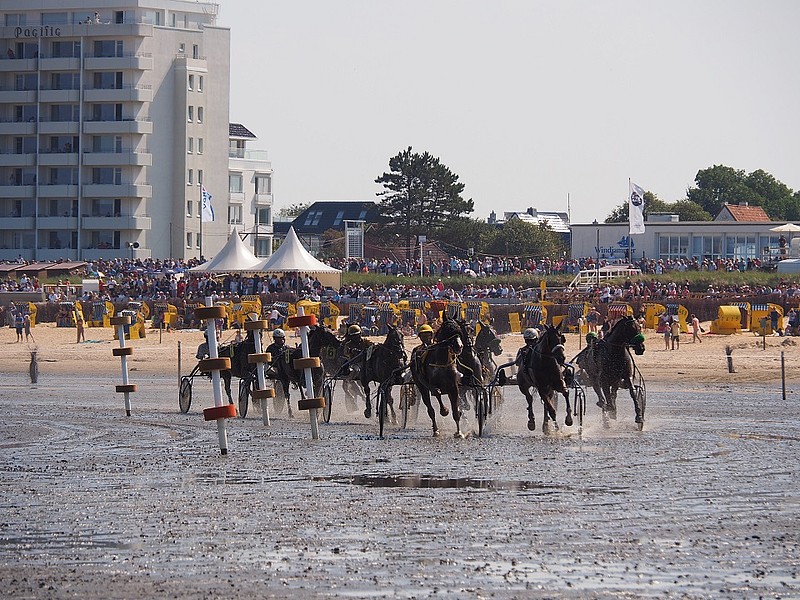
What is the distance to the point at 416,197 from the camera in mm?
98625

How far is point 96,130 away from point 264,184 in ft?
63.6

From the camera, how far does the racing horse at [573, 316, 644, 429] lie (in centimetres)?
2053

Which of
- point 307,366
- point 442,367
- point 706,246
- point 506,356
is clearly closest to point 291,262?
point 506,356

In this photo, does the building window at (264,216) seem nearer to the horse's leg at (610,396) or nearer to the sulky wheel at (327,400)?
the sulky wheel at (327,400)

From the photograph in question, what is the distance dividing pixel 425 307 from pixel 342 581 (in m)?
39.9

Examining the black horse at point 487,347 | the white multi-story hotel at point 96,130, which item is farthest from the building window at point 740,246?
the black horse at point 487,347

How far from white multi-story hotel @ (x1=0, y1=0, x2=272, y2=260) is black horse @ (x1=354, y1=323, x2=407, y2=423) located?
6351cm

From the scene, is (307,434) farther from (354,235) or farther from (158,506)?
(354,235)

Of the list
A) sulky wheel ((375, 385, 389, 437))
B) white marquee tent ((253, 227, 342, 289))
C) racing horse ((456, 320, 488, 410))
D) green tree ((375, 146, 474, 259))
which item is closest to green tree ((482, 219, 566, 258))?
green tree ((375, 146, 474, 259))

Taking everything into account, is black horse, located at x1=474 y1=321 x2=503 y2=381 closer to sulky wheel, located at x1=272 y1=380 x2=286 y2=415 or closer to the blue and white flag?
sulky wheel, located at x1=272 y1=380 x2=286 y2=415

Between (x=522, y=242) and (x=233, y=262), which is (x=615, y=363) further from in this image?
(x=522, y=242)

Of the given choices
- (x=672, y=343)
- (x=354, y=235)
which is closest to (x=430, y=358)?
(x=672, y=343)

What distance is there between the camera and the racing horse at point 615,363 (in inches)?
808

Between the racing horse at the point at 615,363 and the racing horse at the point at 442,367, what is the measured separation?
2.36 meters
